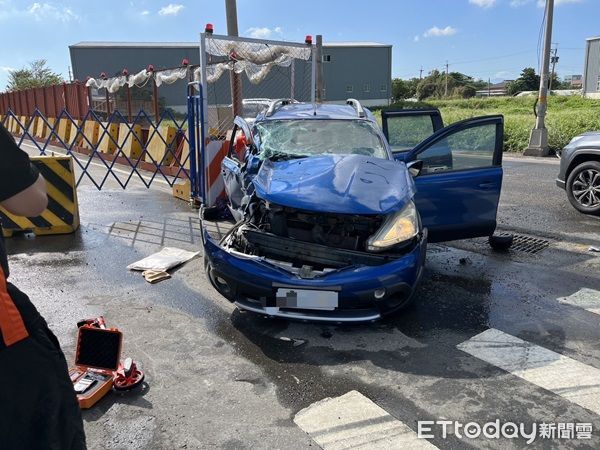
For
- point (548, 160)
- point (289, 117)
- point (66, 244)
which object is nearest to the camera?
point (289, 117)

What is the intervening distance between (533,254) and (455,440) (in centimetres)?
377

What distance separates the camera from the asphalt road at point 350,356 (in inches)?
111

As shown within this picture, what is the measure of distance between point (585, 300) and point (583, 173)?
369cm

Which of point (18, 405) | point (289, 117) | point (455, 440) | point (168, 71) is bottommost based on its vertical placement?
point (455, 440)

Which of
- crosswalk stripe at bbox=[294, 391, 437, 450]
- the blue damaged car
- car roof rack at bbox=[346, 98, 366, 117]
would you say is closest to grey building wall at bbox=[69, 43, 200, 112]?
car roof rack at bbox=[346, 98, 366, 117]

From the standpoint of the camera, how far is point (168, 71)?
40.1ft

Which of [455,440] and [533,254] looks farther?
[533,254]

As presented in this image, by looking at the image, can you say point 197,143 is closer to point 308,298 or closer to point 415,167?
point 415,167

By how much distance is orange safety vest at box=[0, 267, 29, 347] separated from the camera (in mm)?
1503

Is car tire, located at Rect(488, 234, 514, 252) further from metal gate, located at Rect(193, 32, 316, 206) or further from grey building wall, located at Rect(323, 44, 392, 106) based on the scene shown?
grey building wall, located at Rect(323, 44, 392, 106)

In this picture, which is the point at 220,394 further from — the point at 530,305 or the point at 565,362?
the point at 530,305

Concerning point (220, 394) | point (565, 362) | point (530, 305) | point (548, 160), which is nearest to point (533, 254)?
point (530, 305)

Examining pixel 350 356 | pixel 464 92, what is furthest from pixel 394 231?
pixel 464 92

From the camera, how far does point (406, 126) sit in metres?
6.31
